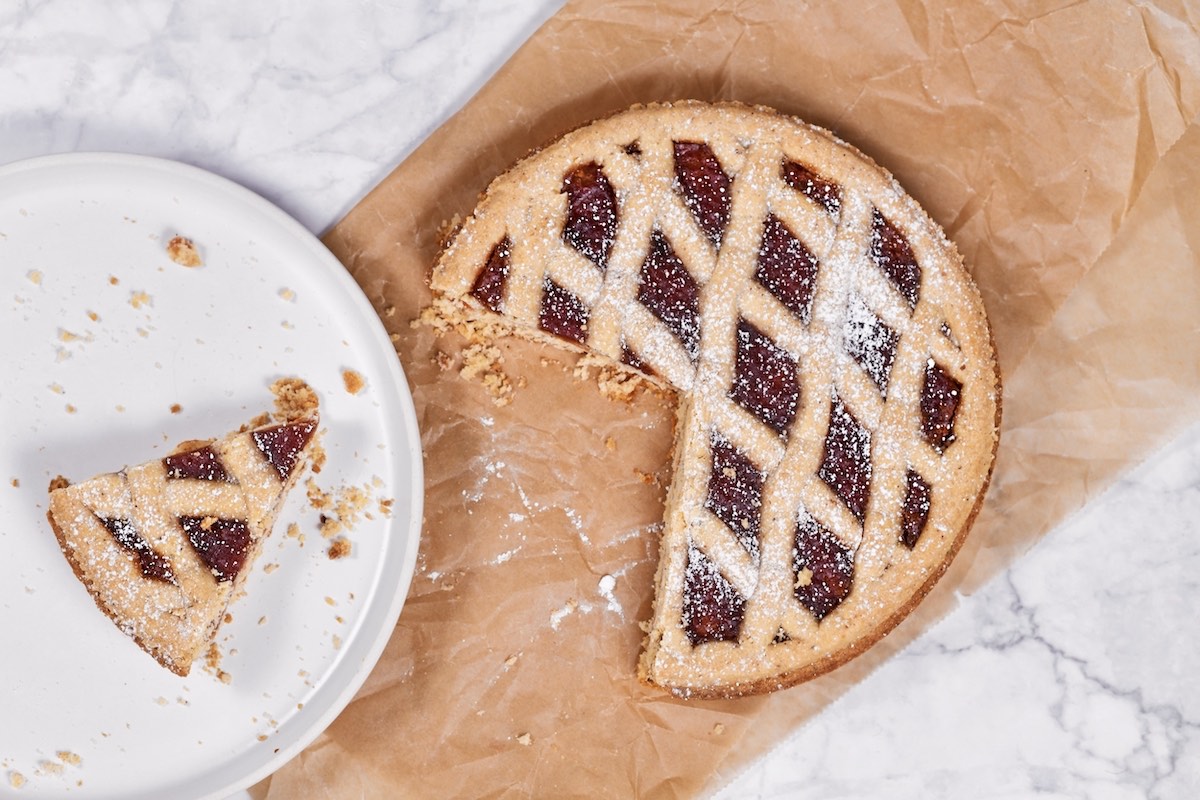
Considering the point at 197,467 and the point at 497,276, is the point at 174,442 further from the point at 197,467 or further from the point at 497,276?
the point at 497,276

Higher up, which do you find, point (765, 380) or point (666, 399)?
point (765, 380)

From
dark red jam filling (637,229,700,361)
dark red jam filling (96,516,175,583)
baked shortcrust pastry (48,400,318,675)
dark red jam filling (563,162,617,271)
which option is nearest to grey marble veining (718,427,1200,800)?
dark red jam filling (637,229,700,361)

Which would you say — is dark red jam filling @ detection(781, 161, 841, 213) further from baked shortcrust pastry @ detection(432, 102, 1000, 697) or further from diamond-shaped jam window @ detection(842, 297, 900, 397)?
diamond-shaped jam window @ detection(842, 297, 900, 397)

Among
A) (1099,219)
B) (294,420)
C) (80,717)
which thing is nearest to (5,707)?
(80,717)

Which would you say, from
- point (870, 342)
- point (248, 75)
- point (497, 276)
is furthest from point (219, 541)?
point (870, 342)

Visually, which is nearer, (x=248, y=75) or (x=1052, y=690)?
(x=248, y=75)

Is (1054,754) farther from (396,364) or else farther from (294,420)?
(294,420)

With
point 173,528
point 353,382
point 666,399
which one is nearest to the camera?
point 173,528
